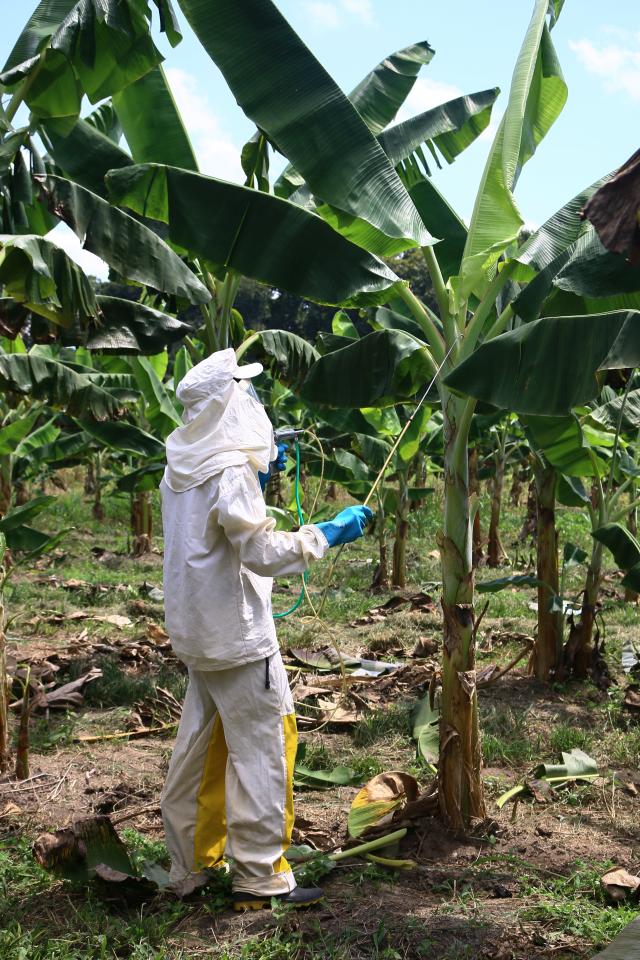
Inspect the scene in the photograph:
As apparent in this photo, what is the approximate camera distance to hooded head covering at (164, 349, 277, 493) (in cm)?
354

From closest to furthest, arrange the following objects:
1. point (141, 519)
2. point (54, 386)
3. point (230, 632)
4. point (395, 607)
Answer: point (230, 632)
point (54, 386)
point (395, 607)
point (141, 519)

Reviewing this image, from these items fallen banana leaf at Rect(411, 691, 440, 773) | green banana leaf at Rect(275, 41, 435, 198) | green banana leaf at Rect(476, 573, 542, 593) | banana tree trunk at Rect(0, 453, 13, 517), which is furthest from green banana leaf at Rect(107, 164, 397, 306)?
banana tree trunk at Rect(0, 453, 13, 517)

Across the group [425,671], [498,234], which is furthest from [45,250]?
[425,671]

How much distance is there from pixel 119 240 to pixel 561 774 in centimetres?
383

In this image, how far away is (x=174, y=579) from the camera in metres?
3.60

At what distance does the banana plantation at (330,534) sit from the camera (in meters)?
3.48

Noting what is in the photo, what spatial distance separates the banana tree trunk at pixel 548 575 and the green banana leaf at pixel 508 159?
112 inches

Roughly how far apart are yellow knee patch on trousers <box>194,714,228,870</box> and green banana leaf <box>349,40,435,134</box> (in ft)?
12.6

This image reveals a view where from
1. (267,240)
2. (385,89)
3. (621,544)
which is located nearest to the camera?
(267,240)

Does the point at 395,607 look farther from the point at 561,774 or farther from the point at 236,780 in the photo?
the point at 236,780

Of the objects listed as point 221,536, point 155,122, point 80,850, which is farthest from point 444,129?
point 80,850

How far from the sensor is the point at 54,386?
6.84 meters

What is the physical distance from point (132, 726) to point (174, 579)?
2602 mm

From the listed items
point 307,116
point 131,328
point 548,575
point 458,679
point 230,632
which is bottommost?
point 458,679
